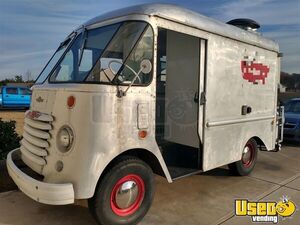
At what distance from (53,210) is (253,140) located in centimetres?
373

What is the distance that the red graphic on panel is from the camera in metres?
5.20

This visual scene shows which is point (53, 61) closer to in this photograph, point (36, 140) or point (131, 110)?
point (36, 140)

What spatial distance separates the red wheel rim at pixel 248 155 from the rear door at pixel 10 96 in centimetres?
1885

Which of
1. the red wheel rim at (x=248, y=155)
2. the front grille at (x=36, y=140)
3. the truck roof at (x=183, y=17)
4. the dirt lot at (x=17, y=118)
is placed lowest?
the dirt lot at (x=17, y=118)

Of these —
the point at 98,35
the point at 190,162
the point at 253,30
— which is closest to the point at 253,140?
the point at 190,162

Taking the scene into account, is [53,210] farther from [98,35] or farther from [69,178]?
[98,35]

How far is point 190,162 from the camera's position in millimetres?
4746

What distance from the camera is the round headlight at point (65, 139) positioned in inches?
123

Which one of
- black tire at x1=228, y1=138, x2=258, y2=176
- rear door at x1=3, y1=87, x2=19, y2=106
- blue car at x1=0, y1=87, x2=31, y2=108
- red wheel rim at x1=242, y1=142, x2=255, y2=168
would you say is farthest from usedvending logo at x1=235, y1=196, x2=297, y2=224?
rear door at x1=3, y1=87, x2=19, y2=106

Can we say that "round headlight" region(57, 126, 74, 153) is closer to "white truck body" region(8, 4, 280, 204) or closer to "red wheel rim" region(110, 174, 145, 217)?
"white truck body" region(8, 4, 280, 204)

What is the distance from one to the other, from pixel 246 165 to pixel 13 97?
18.9 m

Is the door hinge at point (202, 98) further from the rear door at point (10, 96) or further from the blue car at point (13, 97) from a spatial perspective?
the rear door at point (10, 96)

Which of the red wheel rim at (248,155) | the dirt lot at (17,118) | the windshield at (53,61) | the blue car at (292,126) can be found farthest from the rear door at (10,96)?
the red wheel rim at (248,155)

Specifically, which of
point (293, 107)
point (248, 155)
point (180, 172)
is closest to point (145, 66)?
point (180, 172)
